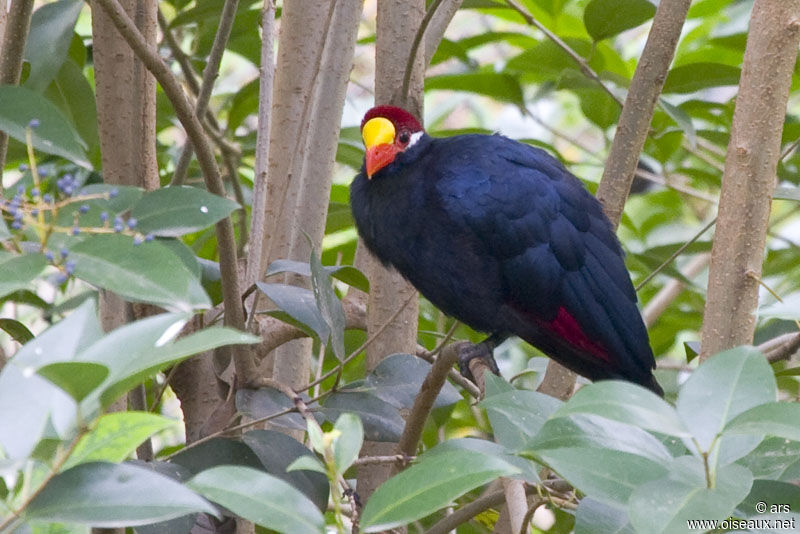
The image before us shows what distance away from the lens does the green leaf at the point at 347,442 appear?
0.67 meters

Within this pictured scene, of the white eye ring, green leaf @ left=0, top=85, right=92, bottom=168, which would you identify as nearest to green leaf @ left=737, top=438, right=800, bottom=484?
green leaf @ left=0, top=85, right=92, bottom=168

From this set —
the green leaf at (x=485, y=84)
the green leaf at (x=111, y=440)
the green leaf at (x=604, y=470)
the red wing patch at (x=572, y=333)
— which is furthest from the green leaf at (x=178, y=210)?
the green leaf at (x=485, y=84)

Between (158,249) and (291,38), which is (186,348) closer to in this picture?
(158,249)

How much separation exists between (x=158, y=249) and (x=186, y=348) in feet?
0.46

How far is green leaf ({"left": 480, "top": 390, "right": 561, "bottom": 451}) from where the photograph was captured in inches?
32.4

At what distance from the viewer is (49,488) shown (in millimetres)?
603

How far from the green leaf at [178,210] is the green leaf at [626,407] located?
35 centimetres

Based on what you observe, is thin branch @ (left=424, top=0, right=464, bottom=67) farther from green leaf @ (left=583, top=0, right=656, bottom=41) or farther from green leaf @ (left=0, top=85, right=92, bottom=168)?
green leaf @ (left=0, top=85, right=92, bottom=168)

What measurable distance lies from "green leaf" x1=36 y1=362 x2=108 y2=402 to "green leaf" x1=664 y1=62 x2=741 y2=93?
1.47m

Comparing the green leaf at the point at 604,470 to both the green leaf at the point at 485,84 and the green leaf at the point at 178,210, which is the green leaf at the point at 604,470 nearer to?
the green leaf at the point at 178,210

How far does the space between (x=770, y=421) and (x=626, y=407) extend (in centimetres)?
9

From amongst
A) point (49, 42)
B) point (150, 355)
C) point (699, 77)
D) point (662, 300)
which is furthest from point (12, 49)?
point (662, 300)

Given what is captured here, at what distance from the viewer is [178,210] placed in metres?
0.84

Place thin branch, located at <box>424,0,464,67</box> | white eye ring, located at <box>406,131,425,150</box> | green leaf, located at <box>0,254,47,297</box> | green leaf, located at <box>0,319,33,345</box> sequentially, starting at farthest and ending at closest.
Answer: white eye ring, located at <box>406,131,425,150</box>
thin branch, located at <box>424,0,464,67</box>
green leaf, located at <box>0,319,33,345</box>
green leaf, located at <box>0,254,47,297</box>
